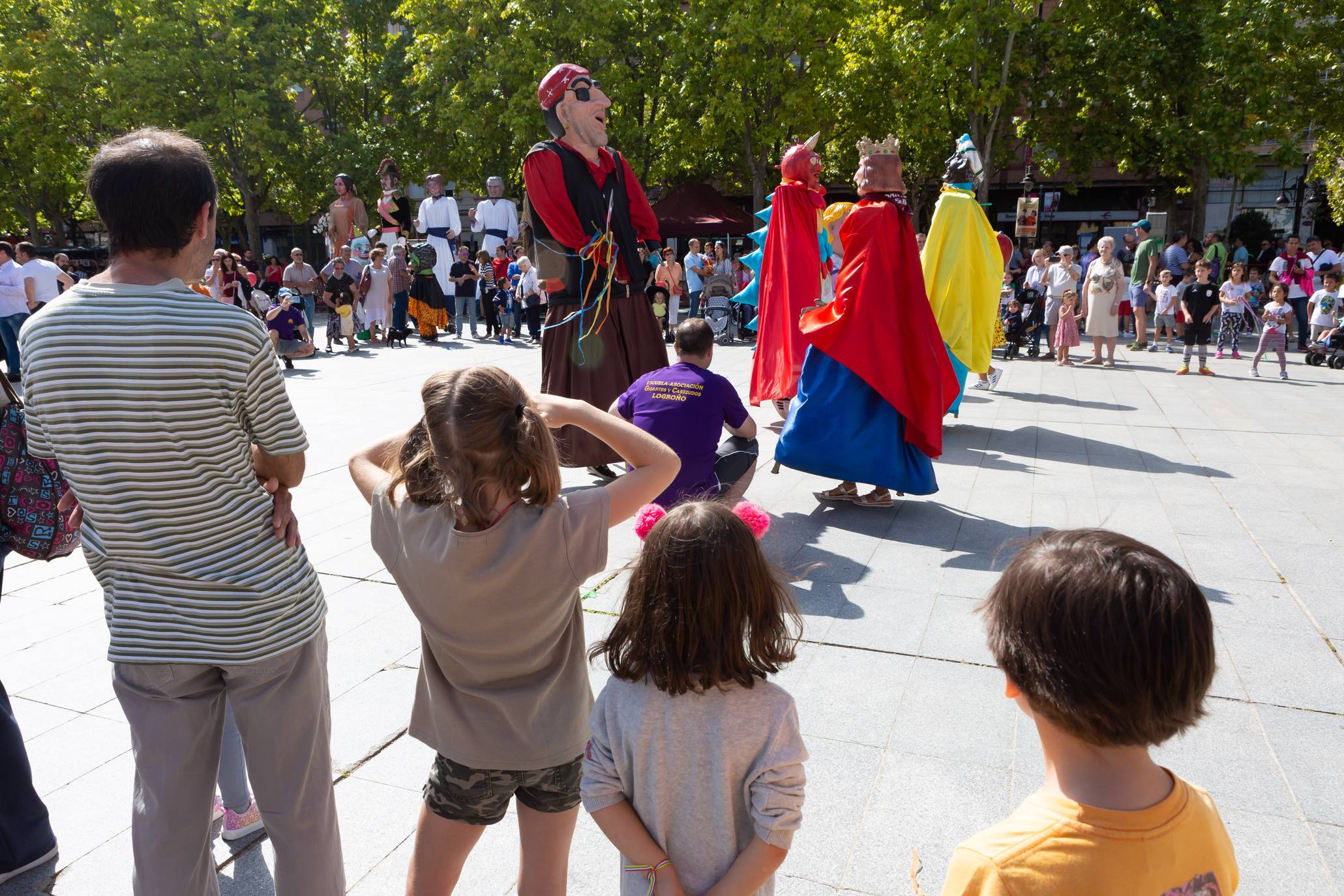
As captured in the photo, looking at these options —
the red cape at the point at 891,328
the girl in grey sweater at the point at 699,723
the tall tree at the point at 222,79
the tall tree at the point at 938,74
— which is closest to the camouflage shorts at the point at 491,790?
the girl in grey sweater at the point at 699,723

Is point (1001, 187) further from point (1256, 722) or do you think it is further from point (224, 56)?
point (1256, 722)

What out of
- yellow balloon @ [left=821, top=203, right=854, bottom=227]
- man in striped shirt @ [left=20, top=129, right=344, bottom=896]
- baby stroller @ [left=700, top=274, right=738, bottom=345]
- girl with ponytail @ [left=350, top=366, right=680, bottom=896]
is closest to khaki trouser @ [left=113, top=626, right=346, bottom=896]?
man in striped shirt @ [left=20, top=129, right=344, bottom=896]

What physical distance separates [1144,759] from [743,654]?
0.58m

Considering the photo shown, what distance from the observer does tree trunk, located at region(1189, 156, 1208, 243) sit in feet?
68.1

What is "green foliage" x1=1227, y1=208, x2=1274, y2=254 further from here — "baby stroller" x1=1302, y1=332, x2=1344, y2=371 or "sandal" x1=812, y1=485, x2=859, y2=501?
"sandal" x1=812, y1=485, x2=859, y2=501

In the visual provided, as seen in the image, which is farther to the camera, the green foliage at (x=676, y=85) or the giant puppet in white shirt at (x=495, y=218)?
the green foliage at (x=676, y=85)

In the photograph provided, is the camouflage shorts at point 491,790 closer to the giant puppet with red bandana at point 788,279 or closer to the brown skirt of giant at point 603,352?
the brown skirt of giant at point 603,352

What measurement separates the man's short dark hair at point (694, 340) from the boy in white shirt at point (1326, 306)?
11985 millimetres

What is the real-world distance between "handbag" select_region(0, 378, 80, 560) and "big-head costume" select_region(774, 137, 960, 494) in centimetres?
411

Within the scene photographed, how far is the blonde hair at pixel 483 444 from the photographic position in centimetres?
172

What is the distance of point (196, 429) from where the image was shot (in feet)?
5.82

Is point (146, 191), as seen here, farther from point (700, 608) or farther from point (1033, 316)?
point (1033, 316)

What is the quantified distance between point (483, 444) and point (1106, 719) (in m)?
1.09

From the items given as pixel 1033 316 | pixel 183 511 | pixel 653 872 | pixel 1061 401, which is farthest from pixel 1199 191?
pixel 183 511
